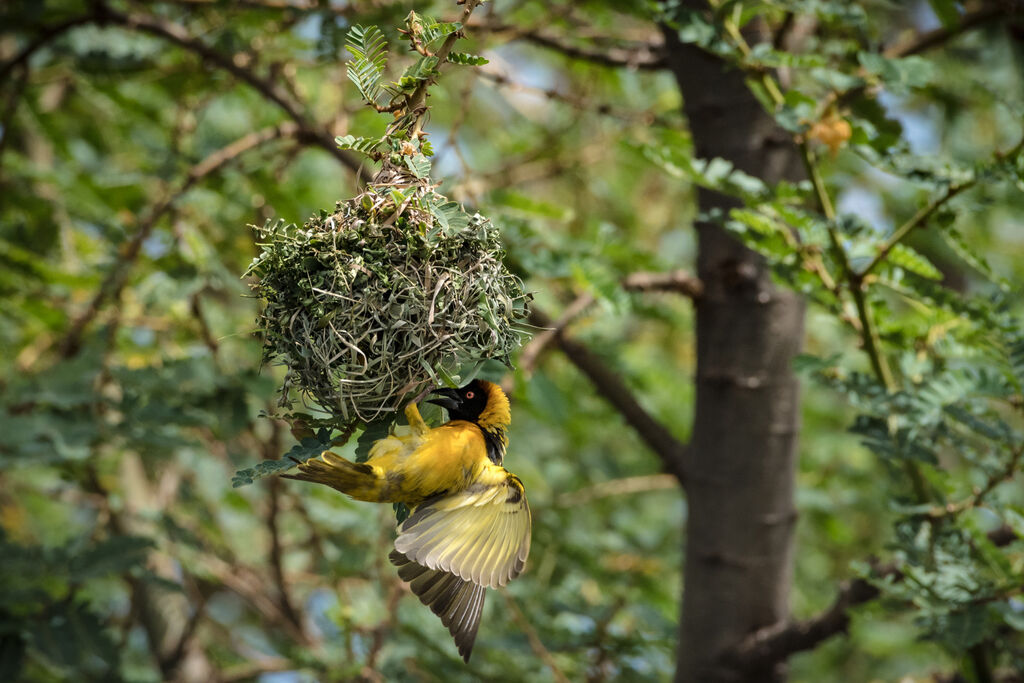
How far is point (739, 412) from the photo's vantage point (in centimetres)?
364

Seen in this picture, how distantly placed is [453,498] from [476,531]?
10 cm

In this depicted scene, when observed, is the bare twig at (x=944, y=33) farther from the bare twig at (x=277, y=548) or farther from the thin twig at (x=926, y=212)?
the bare twig at (x=277, y=548)

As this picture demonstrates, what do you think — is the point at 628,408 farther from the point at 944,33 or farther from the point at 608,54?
the point at 944,33

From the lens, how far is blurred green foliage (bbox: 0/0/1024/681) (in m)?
2.84

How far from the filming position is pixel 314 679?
12.8ft

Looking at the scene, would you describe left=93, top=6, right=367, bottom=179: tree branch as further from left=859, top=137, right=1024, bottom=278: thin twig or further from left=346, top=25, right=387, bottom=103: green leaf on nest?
left=859, top=137, right=1024, bottom=278: thin twig

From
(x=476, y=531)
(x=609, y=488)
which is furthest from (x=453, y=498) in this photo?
(x=609, y=488)

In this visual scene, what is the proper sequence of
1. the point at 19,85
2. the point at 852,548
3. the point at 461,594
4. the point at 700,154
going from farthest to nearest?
the point at 852,548, the point at 19,85, the point at 700,154, the point at 461,594

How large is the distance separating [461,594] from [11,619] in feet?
7.54

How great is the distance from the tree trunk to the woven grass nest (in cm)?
169

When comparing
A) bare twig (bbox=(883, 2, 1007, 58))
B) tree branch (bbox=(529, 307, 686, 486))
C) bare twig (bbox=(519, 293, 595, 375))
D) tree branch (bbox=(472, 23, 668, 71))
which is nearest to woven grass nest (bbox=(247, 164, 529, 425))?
bare twig (bbox=(519, 293, 595, 375))

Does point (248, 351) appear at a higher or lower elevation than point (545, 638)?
higher

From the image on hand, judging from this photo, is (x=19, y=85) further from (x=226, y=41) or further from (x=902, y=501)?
(x=902, y=501)

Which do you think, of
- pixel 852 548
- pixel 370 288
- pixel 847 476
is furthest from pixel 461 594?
pixel 852 548
